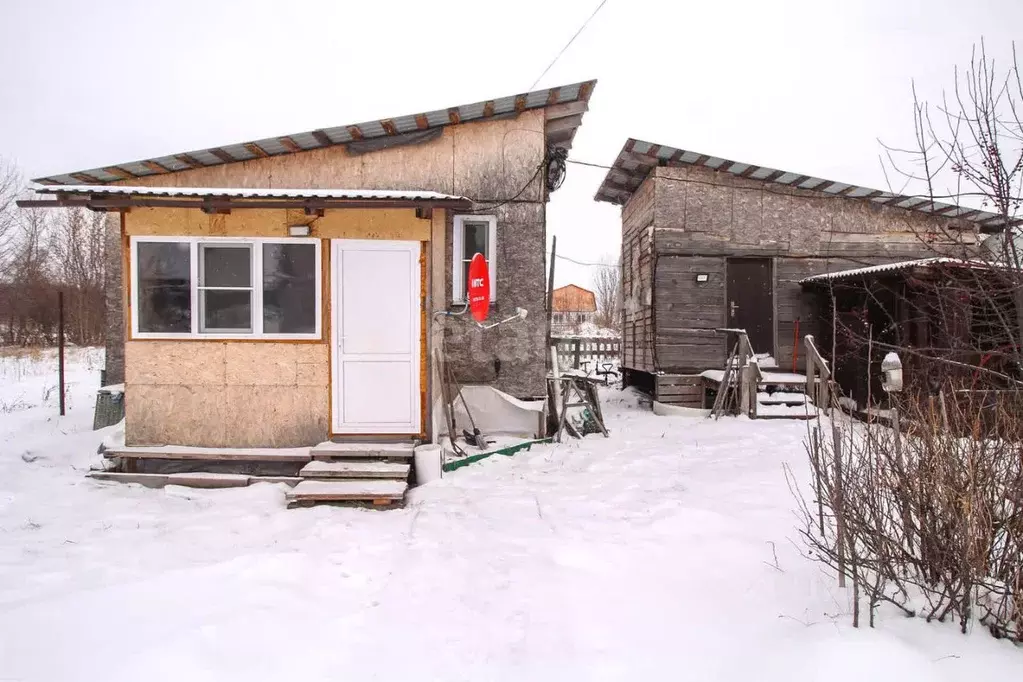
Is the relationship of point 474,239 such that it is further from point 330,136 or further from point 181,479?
point 181,479

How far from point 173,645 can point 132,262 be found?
4998 mm

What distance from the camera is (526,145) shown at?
26.3 feet

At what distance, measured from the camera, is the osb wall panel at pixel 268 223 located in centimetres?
630

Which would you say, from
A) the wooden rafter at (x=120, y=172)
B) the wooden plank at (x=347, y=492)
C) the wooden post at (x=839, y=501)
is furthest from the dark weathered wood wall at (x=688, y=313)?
the wooden rafter at (x=120, y=172)

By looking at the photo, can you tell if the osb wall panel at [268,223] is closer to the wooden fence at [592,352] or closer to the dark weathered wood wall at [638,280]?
the dark weathered wood wall at [638,280]

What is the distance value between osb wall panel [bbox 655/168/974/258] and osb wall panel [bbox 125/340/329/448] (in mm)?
7308

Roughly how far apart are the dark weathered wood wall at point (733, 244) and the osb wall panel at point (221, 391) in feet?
23.1

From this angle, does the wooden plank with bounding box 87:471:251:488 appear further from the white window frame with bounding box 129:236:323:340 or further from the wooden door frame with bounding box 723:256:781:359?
the wooden door frame with bounding box 723:256:781:359

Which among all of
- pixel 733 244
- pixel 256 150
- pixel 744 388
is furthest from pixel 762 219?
pixel 256 150

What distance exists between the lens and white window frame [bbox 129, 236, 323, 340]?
6320 mm

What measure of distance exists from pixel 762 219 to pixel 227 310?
9.54m

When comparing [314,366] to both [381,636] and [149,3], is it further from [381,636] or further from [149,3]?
[149,3]

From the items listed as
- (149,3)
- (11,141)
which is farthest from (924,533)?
(11,141)

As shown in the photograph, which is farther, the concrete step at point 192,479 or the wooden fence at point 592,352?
the wooden fence at point 592,352
